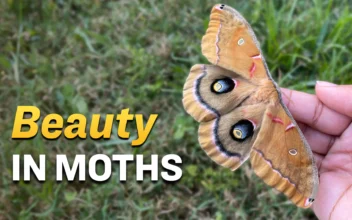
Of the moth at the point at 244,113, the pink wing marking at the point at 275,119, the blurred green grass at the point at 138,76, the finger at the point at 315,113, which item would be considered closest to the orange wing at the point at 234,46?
the moth at the point at 244,113

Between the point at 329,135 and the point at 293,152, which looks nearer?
the point at 293,152

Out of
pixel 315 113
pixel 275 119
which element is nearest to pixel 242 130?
pixel 275 119

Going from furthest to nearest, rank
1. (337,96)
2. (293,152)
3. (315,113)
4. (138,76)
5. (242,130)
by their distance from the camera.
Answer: (138,76)
(315,113)
(337,96)
(242,130)
(293,152)

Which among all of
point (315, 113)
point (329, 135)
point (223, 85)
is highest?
point (223, 85)

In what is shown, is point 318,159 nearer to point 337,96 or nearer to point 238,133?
point 337,96

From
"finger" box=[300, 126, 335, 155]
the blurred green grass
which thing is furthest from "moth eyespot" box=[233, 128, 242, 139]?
the blurred green grass
